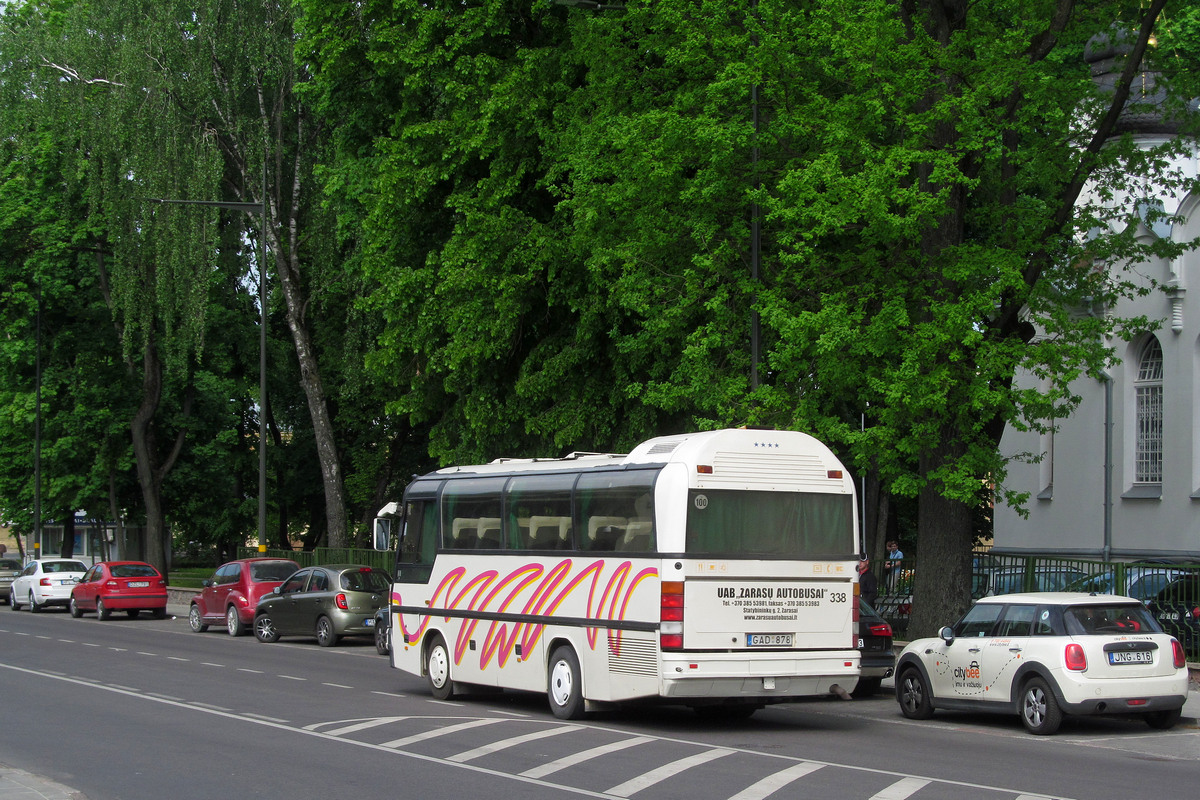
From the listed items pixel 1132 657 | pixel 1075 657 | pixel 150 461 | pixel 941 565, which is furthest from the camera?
pixel 150 461

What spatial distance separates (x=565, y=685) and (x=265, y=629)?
16.0 metres

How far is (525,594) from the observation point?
1611 centimetres

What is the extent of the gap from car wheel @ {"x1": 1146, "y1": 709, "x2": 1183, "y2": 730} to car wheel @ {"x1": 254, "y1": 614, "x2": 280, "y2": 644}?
1943 cm

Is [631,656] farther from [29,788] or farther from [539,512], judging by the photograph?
[29,788]

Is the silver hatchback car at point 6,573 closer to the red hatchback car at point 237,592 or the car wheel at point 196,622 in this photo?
the car wheel at point 196,622

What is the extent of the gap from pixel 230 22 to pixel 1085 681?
32.4 m

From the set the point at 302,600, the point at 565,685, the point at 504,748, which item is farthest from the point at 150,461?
the point at 504,748

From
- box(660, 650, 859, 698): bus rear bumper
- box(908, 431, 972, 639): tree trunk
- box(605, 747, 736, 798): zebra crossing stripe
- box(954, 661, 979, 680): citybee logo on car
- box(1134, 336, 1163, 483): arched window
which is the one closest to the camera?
box(605, 747, 736, 798): zebra crossing stripe

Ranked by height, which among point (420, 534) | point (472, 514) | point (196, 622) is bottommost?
point (196, 622)

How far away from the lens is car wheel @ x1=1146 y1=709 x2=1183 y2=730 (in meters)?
14.8

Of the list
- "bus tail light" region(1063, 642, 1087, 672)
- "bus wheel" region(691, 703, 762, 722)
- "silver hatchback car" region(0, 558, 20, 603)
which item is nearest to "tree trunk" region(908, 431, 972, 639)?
"bus wheel" region(691, 703, 762, 722)

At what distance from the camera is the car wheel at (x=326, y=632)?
1096 inches

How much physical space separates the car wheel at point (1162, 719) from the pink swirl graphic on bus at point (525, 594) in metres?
5.79

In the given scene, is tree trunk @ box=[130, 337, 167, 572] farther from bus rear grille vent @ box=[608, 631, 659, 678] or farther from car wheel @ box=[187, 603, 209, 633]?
bus rear grille vent @ box=[608, 631, 659, 678]
